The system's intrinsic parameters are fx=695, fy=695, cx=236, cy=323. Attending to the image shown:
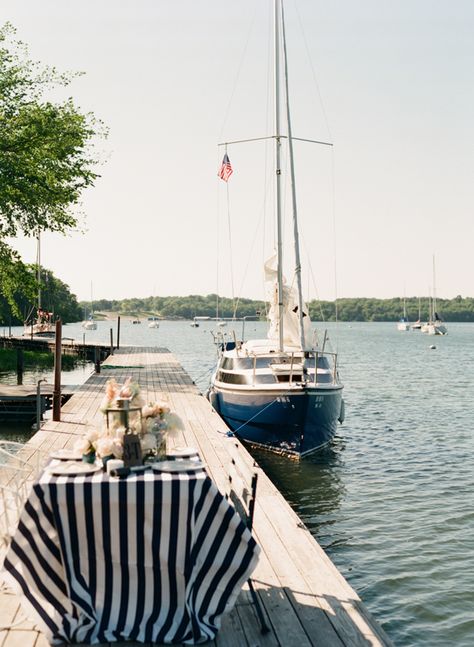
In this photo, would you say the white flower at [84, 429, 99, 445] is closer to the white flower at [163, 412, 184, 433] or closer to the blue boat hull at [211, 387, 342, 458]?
the white flower at [163, 412, 184, 433]

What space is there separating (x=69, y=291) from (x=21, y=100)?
399 ft

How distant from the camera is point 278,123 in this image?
65.5 feet

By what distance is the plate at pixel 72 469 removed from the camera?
5008 mm

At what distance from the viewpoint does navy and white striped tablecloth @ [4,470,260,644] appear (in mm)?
4879

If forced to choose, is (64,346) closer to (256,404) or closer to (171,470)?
(256,404)

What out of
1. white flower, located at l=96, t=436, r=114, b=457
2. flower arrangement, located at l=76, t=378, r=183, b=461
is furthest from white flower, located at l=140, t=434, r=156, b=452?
white flower, located at l=96, t=436, r=114, b=457

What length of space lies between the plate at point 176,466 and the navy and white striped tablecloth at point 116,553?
2.6 inches

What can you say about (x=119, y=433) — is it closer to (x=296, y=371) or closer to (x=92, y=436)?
(x=92, y=436)

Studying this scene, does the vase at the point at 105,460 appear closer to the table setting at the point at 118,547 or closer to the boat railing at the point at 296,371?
the table setting at the point at 118,547

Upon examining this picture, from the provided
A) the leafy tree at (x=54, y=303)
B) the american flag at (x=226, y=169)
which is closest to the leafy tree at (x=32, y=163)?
the american flag at (x=226, y=169)

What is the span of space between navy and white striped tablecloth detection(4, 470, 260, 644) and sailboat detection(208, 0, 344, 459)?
11.6 m

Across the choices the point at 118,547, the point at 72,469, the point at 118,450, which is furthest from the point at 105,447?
the point at 118,547

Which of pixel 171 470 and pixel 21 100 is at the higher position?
pixel 21 100

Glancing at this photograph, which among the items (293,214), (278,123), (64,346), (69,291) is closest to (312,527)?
(293,214)
